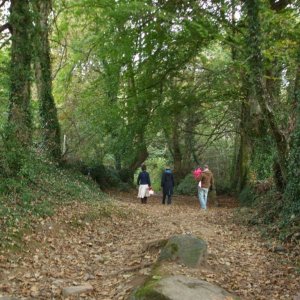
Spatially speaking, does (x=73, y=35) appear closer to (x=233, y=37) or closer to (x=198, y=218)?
(x=233, y=37)

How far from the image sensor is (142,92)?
63.6ft

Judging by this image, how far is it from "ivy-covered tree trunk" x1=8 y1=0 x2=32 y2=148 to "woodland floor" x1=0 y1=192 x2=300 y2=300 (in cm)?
260

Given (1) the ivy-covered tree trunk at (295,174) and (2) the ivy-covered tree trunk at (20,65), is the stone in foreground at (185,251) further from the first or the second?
(2) the ivy-covered tree trunk at (20,65)

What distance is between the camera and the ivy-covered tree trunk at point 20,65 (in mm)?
11164

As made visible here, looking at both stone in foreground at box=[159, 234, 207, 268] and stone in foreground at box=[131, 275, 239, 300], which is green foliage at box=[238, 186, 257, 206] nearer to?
stone in foreground at box=[159, 234, 207, 268]

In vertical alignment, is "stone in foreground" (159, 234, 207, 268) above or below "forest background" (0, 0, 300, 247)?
below

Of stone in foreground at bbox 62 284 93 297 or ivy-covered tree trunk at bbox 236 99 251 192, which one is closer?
stone in foreground at bbox 62 284 93 297

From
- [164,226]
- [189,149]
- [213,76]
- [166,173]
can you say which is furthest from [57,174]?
[189,149]

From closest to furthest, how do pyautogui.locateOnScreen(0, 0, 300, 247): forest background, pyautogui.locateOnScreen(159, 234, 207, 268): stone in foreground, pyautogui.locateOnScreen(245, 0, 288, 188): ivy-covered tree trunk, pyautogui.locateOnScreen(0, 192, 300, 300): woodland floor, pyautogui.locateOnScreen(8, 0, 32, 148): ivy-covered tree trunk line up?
pyautogui.locateOnScreen(0, 192, 300, 300): woodland floor → pyautogui.locateOnScreen(159, 234, 207, 268): stone in foreground → pyautogui.locateOnScreen(245, 0, 288, 188): ivy-covered tree trunk → pyautogui.locateOnScreen(0, 0, 300, 247): forest background → pyautogui.locateOnScreen(8, 0, 32, 148): ivy-covered tree trunk

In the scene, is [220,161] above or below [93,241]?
above

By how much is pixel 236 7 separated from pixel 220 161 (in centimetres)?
1183

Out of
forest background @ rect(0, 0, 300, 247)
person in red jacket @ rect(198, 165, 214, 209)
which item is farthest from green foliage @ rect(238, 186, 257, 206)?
person in red jacket @ rect(198, 165, 214, 209)

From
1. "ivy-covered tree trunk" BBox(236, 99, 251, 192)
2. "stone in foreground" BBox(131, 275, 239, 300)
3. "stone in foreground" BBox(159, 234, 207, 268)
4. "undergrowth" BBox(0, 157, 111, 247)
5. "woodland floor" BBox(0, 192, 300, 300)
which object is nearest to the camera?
"stone in foreground" BBox(131, 275, 239, 300)

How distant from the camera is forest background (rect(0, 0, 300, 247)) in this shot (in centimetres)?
1083
